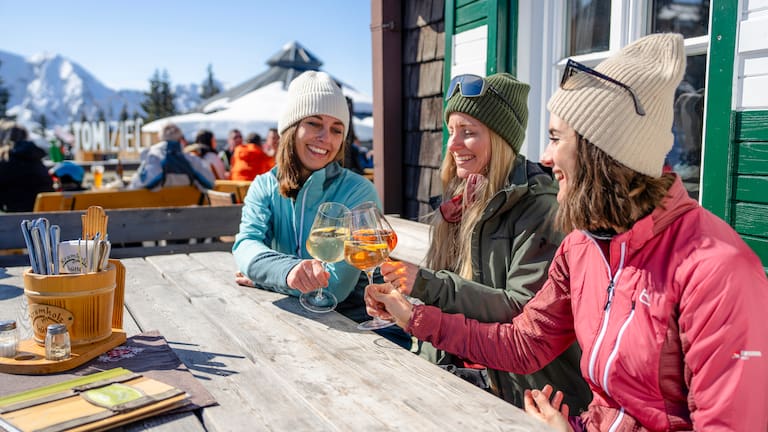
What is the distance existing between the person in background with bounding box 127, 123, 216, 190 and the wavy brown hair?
5146mm

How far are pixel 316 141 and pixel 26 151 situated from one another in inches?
198

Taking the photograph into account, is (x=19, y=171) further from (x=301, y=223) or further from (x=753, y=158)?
(x=753, y=158)

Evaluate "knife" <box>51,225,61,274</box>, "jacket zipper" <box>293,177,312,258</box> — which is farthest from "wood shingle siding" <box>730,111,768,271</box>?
"knife" <box>51,225,61,274</box>

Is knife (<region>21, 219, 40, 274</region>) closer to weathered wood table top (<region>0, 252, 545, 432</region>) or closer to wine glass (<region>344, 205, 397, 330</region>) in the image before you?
weathered wood table top (<region>0, 252, 545, 432</region>)

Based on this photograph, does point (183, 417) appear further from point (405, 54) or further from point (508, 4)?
point (405, 54)

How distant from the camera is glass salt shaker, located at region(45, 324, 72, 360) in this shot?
1368mm

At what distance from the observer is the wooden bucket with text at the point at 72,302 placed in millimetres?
1420

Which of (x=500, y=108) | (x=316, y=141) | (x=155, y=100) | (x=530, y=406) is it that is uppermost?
(x=155, y=100)

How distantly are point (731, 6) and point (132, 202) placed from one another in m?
4.90

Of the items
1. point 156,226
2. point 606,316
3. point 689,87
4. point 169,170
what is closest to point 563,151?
point 606,316

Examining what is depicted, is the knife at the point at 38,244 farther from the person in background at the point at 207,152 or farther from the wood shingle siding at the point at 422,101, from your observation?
the person in background at the point at 207,152

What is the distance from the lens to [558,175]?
1.50 metres

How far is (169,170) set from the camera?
600 centimetres

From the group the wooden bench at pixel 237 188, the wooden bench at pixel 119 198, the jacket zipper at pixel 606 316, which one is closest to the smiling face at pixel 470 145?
the jacket zipper at pixel 606 316
